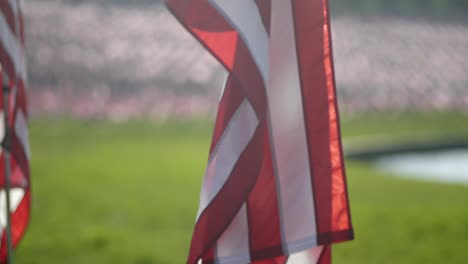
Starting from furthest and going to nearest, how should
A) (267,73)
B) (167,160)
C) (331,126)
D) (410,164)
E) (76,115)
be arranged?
(76,115) → (410,164) → (167,160) → (331,126) → (267,73)

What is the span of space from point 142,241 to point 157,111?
13608 mm

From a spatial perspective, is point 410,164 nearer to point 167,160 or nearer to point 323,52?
point 167,160

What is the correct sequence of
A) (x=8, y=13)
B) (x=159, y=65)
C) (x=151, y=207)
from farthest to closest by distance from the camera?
(x=159, y=65), (x=151, y=207), (x=8, y=13)

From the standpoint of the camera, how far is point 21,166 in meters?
4.35

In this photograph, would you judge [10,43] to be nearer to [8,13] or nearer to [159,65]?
[8,13]

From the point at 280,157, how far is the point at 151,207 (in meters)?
6.51

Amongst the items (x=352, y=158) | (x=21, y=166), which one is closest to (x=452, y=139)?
(x=352, y=158)

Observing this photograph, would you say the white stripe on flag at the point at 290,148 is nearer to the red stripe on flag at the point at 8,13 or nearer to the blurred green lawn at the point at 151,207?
the red stripe on flag at the point at 8,13

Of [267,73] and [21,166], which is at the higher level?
[267,73]

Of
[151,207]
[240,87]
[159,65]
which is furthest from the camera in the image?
[159,65]

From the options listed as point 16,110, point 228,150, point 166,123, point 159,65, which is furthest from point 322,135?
point 159,65

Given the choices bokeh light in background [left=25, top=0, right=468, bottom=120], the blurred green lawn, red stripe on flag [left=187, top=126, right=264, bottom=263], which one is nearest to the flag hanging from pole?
red stripe on flag [left=187, top=126, right=264, bottom=263]

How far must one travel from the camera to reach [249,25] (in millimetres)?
2967

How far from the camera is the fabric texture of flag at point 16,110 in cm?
389
